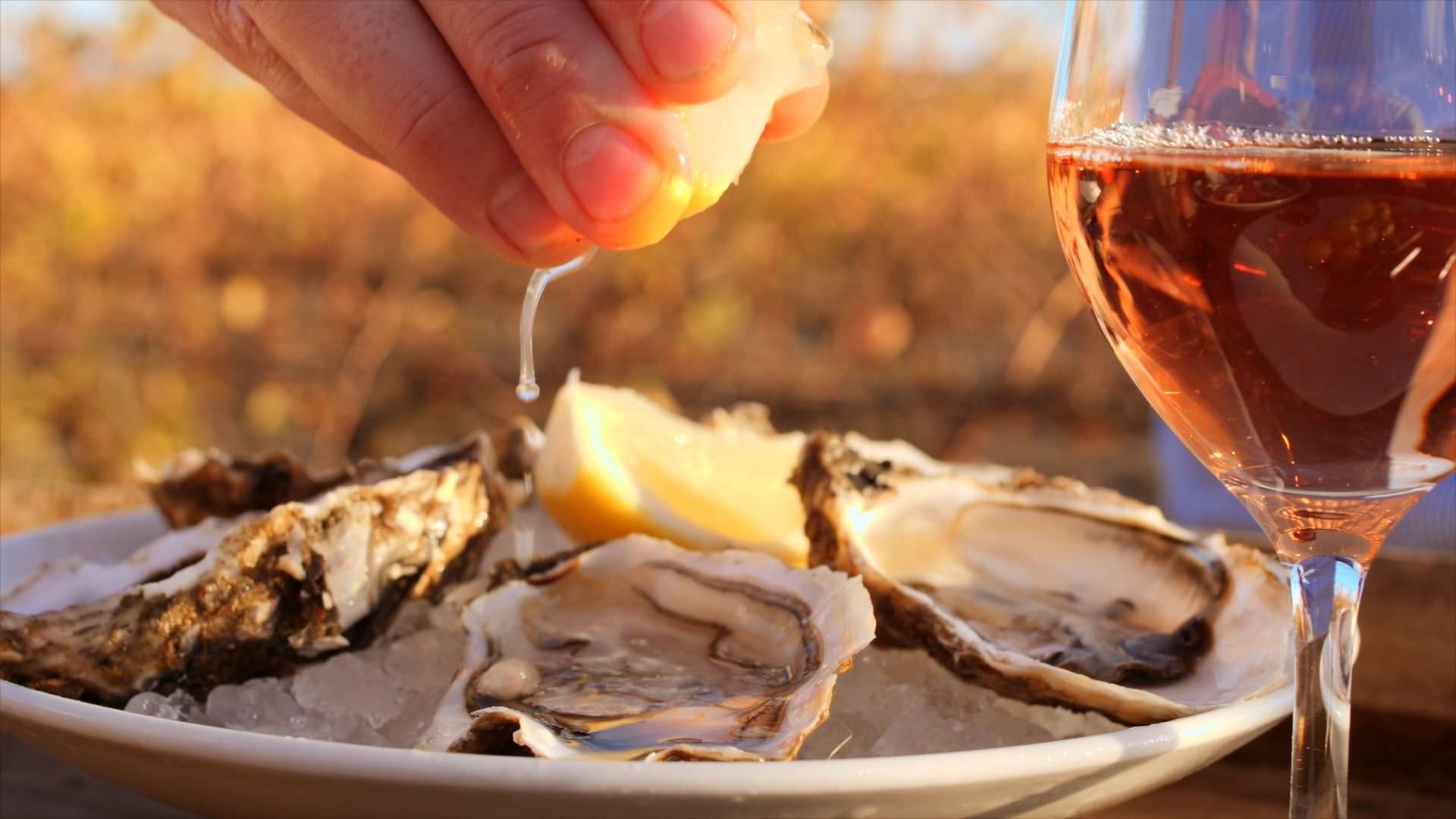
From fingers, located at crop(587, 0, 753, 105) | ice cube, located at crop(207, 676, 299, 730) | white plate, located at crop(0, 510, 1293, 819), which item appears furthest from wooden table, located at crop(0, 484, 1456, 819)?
fingers, located at crop(587, 0, 753, 105)

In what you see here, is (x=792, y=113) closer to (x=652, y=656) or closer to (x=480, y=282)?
(x=652, y=656)

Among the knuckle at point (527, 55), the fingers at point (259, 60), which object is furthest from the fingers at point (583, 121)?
the fingers at point (259, 60)

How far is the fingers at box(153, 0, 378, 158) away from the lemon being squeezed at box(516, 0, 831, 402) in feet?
1.19

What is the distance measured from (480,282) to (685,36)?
4549 millimetres

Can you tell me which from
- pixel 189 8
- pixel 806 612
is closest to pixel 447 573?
pixel 806 612

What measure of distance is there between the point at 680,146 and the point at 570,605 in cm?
38

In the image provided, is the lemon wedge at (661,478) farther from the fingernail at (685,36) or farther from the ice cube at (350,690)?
the fingernail at (685,36)

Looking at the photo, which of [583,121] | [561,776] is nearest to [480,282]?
[583,121]

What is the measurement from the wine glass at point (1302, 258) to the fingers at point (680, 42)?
0.23 metres

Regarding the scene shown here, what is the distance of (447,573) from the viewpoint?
117 cm

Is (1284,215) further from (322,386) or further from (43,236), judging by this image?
(43,236)

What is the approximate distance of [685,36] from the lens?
2.89 feet

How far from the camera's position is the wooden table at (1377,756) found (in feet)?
3.27

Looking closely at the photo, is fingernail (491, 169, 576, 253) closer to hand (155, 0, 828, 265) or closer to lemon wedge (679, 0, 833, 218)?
hand (155, 0, 828, 265)
